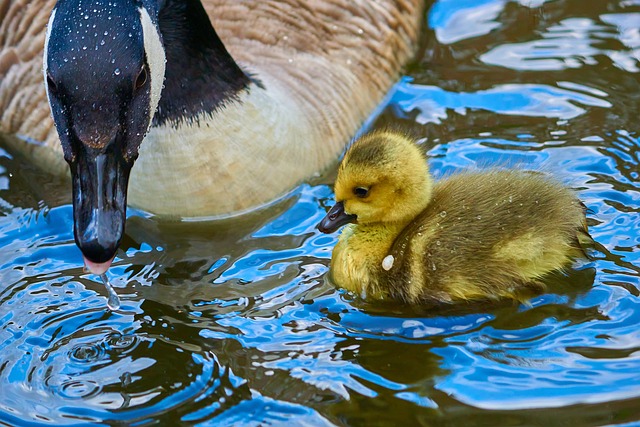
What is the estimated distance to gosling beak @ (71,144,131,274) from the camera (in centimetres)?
419

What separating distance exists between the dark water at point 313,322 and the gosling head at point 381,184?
15.9 inches

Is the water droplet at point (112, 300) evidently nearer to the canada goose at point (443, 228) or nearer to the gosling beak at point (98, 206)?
the gosling beak at point (98, 206)

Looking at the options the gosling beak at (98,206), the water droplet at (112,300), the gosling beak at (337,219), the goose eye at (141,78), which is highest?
the goose eye at (141,78)

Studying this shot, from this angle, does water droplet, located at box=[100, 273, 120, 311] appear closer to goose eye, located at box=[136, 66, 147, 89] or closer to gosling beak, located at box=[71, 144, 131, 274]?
gosling beak, located at box=[71, 144, 131, 274]

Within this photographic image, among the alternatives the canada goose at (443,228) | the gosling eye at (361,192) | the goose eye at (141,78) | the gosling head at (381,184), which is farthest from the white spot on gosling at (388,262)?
the goose eye at (141,78)

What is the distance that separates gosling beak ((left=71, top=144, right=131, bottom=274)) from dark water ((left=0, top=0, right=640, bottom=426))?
1.76 ft

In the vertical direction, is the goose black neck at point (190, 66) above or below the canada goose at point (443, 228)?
above

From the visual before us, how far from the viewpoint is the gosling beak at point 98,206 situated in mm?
4191

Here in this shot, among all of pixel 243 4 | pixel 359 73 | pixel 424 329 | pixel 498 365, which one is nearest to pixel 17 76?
pixel 243 4

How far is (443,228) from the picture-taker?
14.9ft

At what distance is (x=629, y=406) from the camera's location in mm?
4105

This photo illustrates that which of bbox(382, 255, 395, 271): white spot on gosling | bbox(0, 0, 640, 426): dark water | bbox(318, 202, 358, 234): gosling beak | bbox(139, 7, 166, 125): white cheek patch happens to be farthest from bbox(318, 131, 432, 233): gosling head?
bbox(139, 7, 166, 125): white cheek patch

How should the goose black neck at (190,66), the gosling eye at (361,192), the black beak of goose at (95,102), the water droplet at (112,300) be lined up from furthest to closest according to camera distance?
the goose black neck at (190,66) < the water droplet at (112,300) < the gosling eye at (361,192) < the black beak of goose at (95,102)

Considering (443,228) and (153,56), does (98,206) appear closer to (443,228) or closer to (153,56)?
(153,56)
